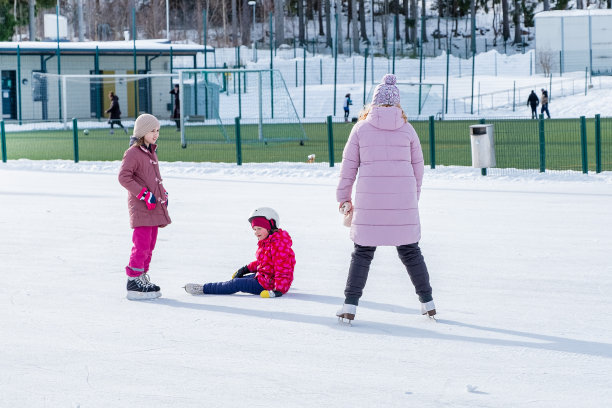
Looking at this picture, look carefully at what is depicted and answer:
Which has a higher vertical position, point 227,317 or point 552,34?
point 552,34

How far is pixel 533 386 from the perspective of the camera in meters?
5.52

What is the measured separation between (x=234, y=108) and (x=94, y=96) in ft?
21.5

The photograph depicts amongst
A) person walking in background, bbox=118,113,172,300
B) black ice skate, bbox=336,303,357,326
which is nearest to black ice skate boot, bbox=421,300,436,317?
black ice skate, bbox=336,303,357,326

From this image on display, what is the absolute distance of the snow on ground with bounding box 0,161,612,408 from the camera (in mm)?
5500

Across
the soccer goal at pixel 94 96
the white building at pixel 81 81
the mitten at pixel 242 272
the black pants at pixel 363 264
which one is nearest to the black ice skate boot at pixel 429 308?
the black pants at pixel 363 264

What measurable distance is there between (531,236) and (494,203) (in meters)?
3.42

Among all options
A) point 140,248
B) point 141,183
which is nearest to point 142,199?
point 141,183

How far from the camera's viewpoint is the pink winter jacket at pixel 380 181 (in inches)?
Answer: 267

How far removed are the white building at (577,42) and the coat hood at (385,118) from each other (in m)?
55.0

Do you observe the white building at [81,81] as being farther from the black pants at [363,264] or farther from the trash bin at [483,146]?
the black pants at [363,264]

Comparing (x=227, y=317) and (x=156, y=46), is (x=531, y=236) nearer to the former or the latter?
(x=227, y=317)

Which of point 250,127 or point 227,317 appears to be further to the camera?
point 250,127

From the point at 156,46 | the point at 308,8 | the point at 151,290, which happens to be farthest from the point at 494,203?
the point at 308,8

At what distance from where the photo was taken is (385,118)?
22.3ft
